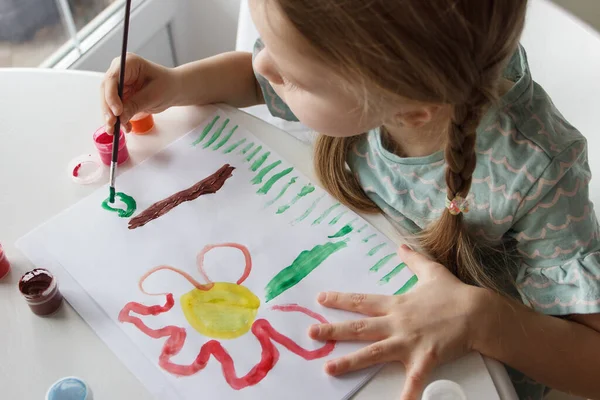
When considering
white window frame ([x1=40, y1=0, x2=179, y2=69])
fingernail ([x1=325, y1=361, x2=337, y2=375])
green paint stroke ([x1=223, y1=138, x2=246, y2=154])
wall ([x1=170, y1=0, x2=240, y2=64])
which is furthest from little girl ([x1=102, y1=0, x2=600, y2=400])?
wall ([x1=170, y1=0, x2=240, y2=64])

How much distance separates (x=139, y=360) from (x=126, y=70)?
39 centimetres

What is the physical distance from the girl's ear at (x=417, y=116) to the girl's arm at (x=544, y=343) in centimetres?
20

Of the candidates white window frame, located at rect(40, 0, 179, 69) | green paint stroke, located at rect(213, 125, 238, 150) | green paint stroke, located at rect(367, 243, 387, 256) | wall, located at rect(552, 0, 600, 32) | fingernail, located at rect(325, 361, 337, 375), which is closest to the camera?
fingernail, located at rect(325, 361, 337, 375)

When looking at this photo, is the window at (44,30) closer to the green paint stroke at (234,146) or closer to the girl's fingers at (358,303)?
the green paint stroke at (234,146)

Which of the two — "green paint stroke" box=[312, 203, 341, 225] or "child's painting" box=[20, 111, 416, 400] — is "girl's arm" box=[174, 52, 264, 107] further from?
"green paint stroke" box=[312, 203, 341, 225]

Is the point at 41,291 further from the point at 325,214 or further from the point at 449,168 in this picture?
the point at 449,168

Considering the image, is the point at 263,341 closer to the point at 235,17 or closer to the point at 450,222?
the point at 450,222

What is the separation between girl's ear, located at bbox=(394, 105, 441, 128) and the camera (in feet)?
2.00

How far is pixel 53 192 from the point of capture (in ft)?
2.41

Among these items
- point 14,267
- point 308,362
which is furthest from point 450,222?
point 14,267

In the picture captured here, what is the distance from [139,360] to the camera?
0.59m

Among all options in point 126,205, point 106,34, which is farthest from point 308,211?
point 106,34

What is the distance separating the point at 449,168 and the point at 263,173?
251mm

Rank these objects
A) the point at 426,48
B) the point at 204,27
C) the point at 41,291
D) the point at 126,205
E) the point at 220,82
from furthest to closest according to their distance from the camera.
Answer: the point at 204,27
the point at 220,82
the point at 126,205
the point at 41,291
the point at 426,48
